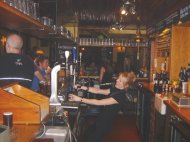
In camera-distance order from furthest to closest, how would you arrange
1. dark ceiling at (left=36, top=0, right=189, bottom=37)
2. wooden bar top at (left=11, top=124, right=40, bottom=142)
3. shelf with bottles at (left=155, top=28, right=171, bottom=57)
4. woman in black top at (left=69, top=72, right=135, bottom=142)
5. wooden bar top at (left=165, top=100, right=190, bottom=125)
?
1. shelf with bottles at (left=155, top=28, right=171, bottom=57)
2. dark ceiling at (left=36, top=0, right=189, bottom=37)
3. woman in black top at (left=69, top=72, right=135, bottom=142)
4. wooden bar top at (left=165, top=100, right=190, bottom=125)
5. wooden bar top at (left=11, top=124, right=40, bottom=142)

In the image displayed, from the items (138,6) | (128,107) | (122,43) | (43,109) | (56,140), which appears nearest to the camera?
(56,140)

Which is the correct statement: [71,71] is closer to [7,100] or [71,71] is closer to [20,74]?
[20,74]

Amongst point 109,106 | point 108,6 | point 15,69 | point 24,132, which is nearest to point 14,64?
point 15,69

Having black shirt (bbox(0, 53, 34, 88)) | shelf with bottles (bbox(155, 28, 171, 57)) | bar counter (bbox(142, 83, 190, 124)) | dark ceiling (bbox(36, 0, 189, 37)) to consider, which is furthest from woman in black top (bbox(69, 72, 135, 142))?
shelf with bottles (bbox(155, 28, 171, 57))

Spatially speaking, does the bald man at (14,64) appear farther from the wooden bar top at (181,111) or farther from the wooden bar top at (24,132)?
the wooden bar top at (181,111)

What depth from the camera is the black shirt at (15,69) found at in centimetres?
311

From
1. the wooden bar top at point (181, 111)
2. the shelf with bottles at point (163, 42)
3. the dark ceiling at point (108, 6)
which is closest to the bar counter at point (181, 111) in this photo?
the wooden bar top at point (181, 111)

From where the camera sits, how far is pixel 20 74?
3201 mm

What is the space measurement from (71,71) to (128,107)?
337cm

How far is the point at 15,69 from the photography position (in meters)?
3.17

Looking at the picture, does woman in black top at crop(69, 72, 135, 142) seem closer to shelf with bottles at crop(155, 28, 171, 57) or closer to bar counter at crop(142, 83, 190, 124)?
bar counter at crop(142, 83, 190, 124)

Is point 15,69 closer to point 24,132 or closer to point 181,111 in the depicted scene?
point 24,132

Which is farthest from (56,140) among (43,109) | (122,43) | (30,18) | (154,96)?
(122,43)

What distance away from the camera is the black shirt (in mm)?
3105
